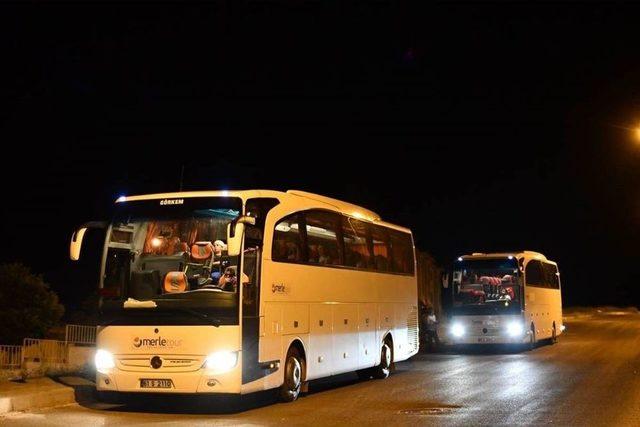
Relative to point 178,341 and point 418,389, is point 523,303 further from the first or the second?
point 178,341

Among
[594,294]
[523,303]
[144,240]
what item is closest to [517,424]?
[144,240]

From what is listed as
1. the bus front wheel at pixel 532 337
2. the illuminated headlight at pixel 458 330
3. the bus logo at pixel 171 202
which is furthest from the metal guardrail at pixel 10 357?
the bus front wheel at pixel 532 337

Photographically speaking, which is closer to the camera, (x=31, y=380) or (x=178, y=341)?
(x=178, y=341)

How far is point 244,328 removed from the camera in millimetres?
12953

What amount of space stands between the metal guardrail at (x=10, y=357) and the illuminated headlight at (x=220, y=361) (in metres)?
9.80

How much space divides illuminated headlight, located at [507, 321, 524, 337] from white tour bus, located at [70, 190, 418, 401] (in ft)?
47.4

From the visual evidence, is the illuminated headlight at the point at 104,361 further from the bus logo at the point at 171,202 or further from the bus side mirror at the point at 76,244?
the bus logo at the point at 171,202

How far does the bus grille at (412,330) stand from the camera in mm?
22203

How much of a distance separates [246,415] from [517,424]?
4.17 metres

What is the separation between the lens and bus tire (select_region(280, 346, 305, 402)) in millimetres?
14531

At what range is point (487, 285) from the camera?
29688 mm

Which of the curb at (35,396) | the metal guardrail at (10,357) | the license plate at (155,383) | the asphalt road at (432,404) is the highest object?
the metal guardrail at (10,357)

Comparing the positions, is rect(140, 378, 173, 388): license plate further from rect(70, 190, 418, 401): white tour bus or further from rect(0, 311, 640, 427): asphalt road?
rect(0, 311, 640, 427): asphalt road

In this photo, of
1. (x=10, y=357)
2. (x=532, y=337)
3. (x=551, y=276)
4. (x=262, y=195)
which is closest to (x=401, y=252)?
(x=262, y=195)
